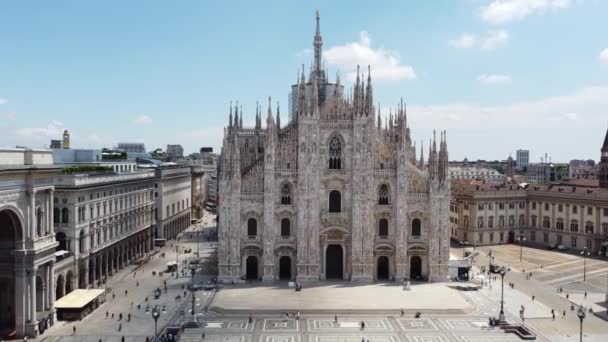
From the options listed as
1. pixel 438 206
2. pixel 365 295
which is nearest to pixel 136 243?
pixel 365 295

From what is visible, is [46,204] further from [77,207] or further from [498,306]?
[498,306]

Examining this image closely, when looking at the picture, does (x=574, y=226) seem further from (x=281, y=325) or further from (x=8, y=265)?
(x=8, y=265)

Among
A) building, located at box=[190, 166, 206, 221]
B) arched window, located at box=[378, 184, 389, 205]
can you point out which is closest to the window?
arched window, located at box=[378, 184, 389, 205]

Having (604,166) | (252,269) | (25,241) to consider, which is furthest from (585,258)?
(25,241)

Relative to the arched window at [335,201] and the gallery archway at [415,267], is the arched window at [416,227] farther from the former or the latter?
the arched window at [335,201]

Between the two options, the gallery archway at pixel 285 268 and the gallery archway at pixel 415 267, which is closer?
the gallery archway at pixel 285 268

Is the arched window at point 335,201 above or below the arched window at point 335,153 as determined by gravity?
below

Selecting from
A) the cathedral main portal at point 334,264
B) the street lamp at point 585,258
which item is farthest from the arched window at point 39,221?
the street lamp at point 585,258
